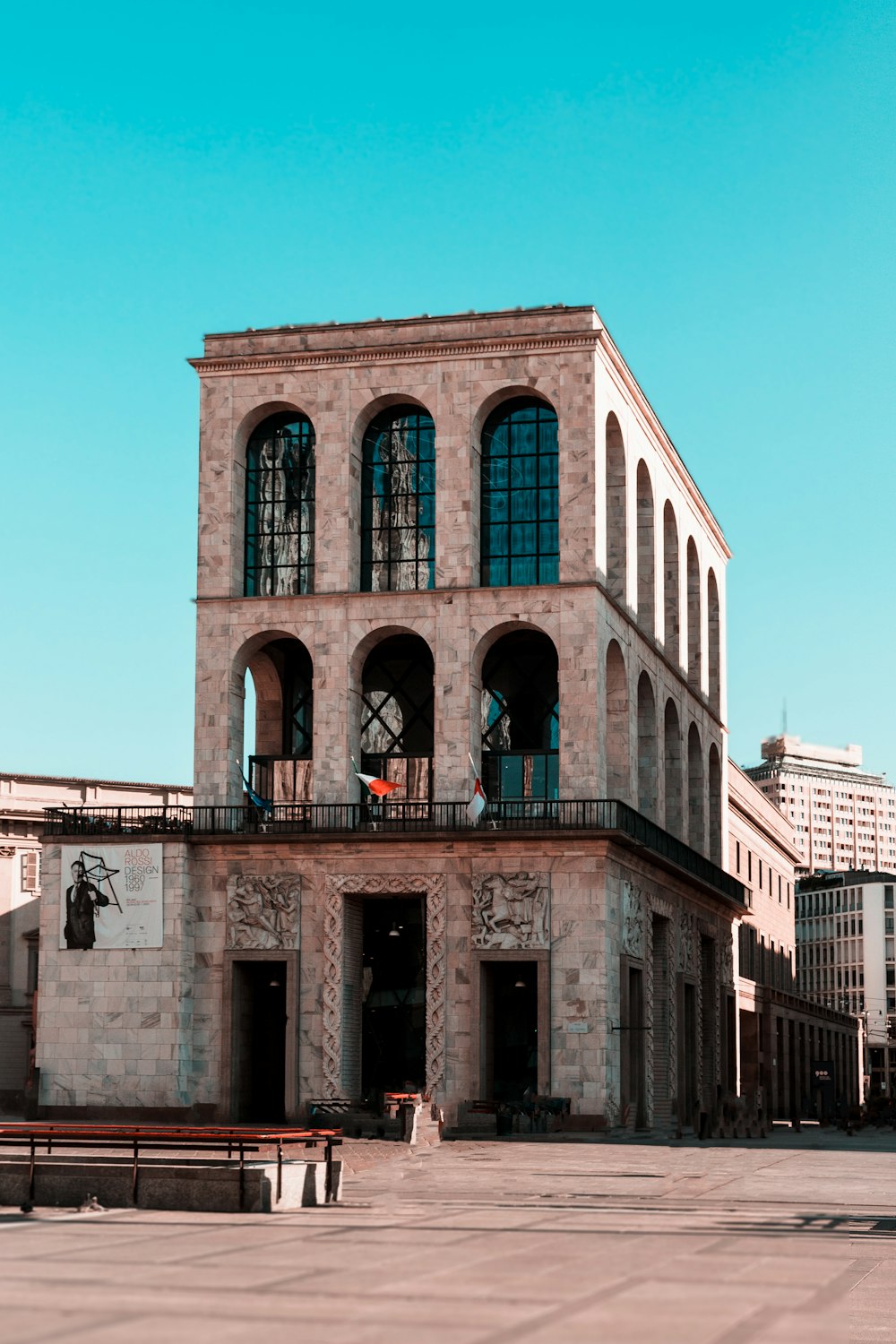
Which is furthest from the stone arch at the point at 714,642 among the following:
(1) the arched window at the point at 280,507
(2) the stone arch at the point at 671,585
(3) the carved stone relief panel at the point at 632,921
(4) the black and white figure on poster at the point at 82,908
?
(4) the black and white figure on poster at the point at 82,908

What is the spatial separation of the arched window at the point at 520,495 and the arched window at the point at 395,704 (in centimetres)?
449

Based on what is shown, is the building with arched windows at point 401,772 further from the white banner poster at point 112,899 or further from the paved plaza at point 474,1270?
the paved plaza at point 474,1270

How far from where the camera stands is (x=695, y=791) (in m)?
71.2

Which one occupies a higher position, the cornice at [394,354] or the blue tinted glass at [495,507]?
the cornice at [394,354]

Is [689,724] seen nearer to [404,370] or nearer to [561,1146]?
[404,370]

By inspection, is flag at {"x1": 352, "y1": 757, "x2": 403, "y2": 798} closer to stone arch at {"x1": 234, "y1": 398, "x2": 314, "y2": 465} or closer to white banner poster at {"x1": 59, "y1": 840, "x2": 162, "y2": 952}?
white banner poster at {"x1": 59, "y1": 840, "x2": 162, "y2": 952}

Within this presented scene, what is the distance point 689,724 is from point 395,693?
15.4m

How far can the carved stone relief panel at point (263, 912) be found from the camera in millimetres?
51281

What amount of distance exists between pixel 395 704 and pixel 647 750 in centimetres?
907

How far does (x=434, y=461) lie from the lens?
54562 mm

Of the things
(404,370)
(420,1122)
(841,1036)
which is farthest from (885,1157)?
(841,1036)

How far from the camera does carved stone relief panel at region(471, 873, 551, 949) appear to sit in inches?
1941

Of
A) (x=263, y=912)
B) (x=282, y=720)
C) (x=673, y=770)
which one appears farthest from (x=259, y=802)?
(x=673, y=770)

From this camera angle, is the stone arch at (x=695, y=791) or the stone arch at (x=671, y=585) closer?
the stone arch at (x=671, y=585)
